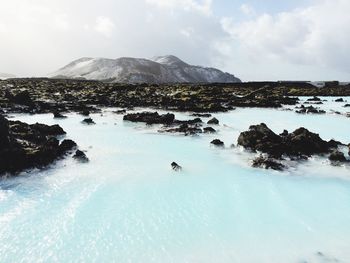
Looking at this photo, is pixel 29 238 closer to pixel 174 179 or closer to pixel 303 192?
pixel 174 179

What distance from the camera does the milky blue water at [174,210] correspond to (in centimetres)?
727

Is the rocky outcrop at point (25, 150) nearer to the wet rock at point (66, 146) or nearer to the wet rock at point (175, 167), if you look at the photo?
the wet rock at point (66, 146)

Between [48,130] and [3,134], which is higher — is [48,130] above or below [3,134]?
below

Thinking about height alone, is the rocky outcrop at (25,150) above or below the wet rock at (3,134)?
below

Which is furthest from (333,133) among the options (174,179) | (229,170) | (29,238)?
(29,238)

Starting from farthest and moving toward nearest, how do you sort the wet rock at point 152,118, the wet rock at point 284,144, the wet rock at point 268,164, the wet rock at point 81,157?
the wet rock at point 152,118
the wet rock at point 284,144
the wet rock at point 81,157
the wet rock at point 268,164

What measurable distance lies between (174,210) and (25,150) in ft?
19.8

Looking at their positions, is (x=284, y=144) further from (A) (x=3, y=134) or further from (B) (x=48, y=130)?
(B) (x=48, y=130)

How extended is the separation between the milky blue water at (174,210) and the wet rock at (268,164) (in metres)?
0.29

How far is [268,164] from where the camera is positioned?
12.9 metres

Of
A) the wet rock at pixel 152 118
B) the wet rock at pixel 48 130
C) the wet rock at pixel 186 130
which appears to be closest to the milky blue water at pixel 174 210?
the wet rock at pixel 186 130

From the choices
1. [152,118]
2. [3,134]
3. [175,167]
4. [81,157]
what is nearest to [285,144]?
[175,167]

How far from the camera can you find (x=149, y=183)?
442 inches

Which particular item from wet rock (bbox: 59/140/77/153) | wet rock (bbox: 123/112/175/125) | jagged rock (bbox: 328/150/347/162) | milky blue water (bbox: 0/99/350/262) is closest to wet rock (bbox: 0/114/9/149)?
milky blue water (bbox: 0/99/350/262)
